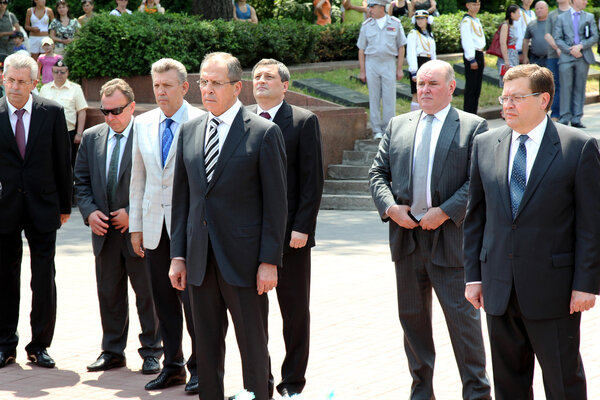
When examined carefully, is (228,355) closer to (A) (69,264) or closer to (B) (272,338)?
(B) (272,338)

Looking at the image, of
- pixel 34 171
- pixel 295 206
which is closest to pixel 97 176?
pixel 34 171

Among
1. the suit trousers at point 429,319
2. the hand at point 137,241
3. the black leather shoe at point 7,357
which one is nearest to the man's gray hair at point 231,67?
the suit trousers at point 429,319

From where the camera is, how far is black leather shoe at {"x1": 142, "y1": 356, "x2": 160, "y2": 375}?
646cm

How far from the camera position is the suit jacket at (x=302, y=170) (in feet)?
19.0

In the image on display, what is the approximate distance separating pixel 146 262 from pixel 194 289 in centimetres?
136

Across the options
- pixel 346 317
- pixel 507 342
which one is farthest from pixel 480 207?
pixel 346 317

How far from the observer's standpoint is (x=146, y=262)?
637 centimetres

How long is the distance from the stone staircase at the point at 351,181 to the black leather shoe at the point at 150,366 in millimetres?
7229

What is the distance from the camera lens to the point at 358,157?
565 inches

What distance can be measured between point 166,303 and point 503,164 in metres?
2.70

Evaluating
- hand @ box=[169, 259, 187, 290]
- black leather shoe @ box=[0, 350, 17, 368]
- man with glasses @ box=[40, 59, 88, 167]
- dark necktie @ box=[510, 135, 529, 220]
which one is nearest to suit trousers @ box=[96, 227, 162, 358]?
black leather shoe @ box=[0, 350, 17, 368]

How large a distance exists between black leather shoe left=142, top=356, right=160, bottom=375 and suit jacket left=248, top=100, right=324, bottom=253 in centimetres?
141

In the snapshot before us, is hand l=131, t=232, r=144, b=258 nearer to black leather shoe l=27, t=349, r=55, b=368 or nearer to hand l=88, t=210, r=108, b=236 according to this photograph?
hand l=88, t=210, r=108, b=236

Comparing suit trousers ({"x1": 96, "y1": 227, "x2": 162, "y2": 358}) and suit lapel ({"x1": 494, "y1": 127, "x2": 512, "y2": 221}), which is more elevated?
suit lapel ({"x1": 494, "y1": 127, "x2": 512, "y2": 221})
